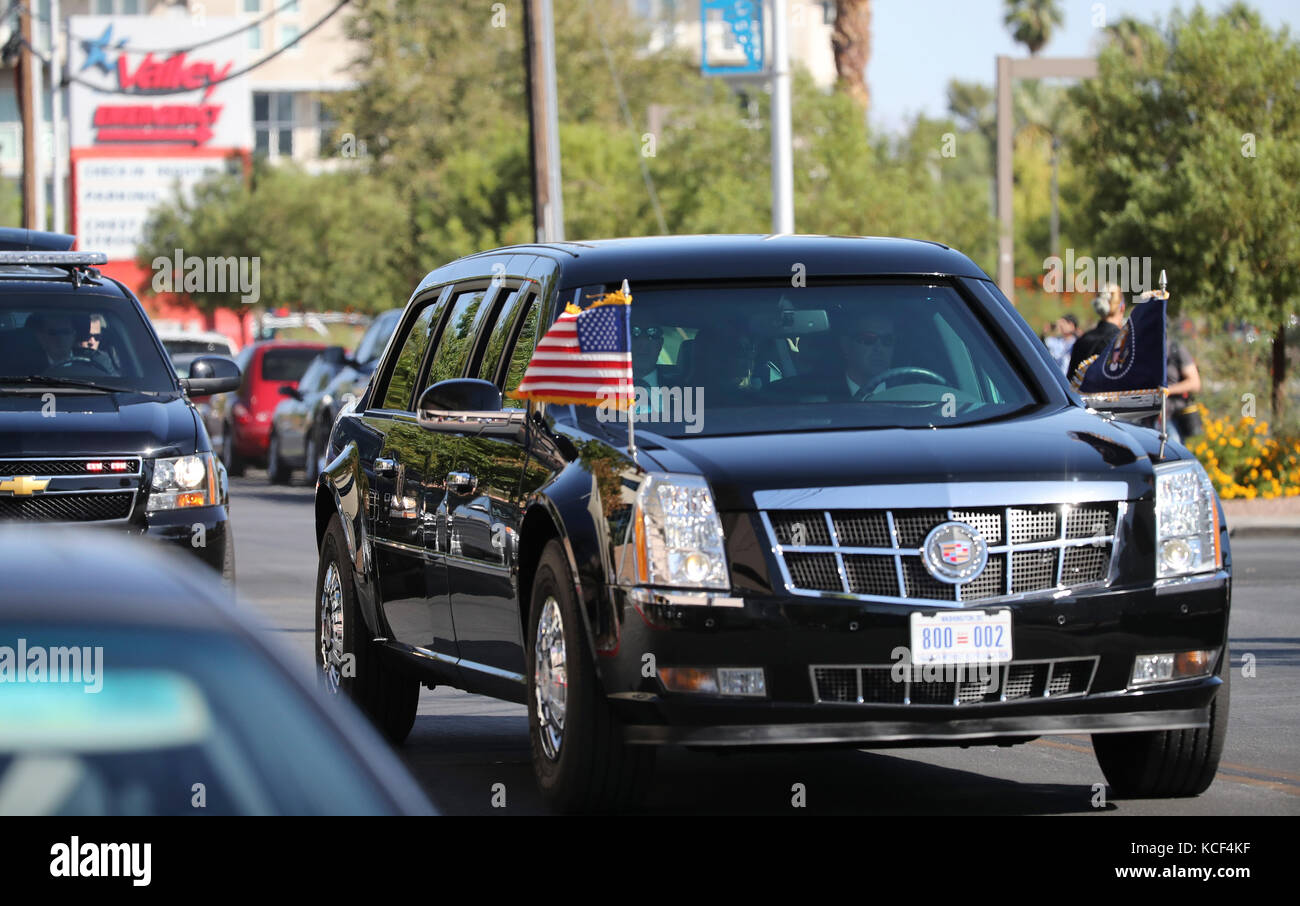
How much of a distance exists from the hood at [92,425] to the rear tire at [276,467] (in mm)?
16795

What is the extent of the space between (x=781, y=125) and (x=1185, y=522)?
1953 cm

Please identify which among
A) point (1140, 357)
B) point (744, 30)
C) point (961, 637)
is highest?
point (744, 30)

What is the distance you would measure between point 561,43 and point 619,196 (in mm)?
25405

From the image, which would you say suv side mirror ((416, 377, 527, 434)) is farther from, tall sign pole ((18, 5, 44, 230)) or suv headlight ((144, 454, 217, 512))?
tall sign pole ((18, 5, 44, 230))

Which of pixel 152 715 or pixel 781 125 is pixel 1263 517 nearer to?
pixel 781 125

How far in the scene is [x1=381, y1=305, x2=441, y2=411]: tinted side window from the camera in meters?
8.85

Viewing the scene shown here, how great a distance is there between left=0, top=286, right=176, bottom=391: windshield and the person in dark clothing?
6618mm

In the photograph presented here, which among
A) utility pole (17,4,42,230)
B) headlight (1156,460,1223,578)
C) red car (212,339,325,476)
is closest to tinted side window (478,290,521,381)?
headlight (1156,460,1223,578)

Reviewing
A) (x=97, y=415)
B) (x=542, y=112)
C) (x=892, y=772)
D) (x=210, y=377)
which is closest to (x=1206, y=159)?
(x=542, y=112)

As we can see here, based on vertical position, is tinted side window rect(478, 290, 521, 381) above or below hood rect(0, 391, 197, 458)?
above

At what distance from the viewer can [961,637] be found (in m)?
6.20

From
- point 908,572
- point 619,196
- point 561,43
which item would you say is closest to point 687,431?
point 908,572

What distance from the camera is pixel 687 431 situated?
6789 mm
